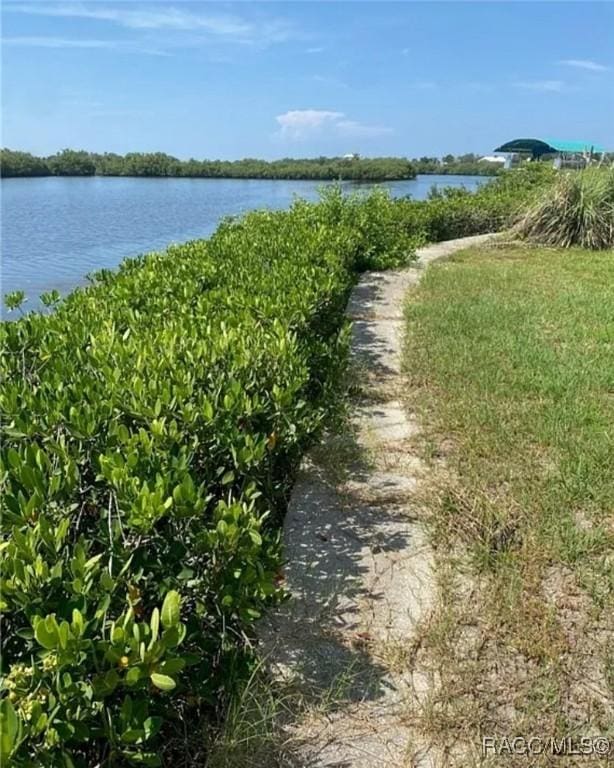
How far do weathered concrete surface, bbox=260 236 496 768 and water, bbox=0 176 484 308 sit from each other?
104 inches

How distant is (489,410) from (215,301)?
154 cm

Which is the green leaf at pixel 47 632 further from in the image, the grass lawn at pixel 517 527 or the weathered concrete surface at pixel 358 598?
the grass lawn at pixel 517 527

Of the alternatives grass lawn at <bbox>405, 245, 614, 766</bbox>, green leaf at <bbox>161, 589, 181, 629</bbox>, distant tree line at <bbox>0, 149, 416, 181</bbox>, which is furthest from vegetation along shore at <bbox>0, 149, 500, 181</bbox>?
green leaf at <bbox>161, 589, 181, 629</bbox>

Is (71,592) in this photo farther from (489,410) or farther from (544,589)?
(489,410)

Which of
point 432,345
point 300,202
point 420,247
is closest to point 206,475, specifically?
point 432,345

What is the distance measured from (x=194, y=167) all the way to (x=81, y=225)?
13821mm

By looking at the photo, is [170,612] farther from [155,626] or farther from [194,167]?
[194,167]

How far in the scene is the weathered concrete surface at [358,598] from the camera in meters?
1.50

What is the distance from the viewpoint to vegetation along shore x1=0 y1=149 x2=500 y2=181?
40.3 feet

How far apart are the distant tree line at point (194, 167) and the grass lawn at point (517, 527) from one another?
759cm

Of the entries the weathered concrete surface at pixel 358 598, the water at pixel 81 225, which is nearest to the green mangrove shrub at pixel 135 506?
the weathered concrete surface at pixel 358 598

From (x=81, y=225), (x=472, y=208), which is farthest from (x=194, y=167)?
(x=81, y=225)

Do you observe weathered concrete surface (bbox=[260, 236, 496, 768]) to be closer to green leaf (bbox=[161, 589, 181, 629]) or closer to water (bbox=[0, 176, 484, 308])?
green leaf (bbox=[161, 589, 181, 629])

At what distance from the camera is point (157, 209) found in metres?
9.68
